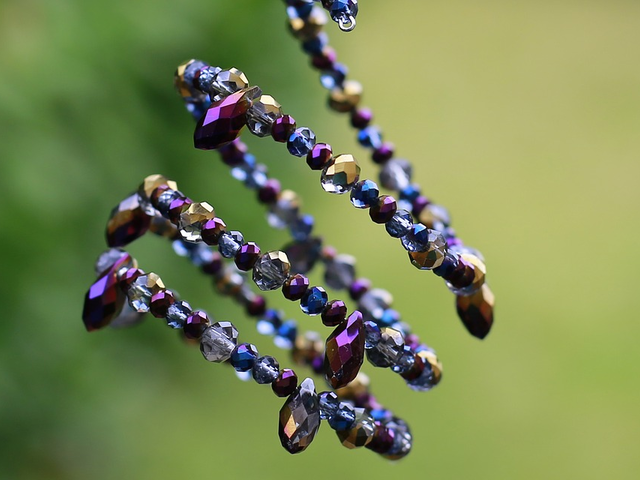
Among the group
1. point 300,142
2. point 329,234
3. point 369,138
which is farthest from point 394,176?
point 329,234

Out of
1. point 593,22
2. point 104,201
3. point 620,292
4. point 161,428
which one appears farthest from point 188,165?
point 593,22

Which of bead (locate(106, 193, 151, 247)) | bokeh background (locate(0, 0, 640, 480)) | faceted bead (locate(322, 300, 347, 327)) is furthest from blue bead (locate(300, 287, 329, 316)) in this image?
bokeh background (locate(0, 0, 640, 480))

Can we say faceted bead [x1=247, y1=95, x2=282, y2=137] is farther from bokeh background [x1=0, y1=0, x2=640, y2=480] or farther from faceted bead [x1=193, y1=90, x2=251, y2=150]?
bokeh background [x1=0, y1=0, x2=640, y2=480]

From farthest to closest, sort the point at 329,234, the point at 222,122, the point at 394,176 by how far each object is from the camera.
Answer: the point at 329,234 → the point at 394,176 → the point at 222,122

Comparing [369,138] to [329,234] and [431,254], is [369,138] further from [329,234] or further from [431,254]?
[329,234]

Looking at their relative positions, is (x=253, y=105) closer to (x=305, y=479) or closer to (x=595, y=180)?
(x=305, y=479)

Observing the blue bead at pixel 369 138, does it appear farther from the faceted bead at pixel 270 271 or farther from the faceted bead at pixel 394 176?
the faceted bead at pixel 270 271
